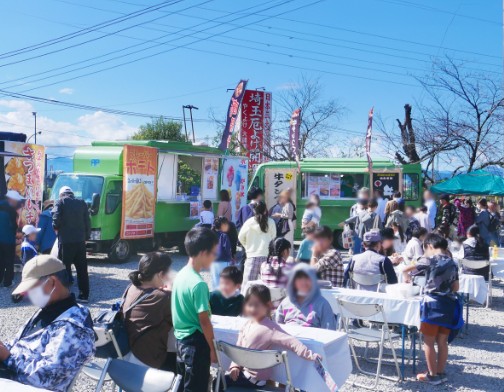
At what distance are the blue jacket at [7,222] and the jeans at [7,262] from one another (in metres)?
0.09

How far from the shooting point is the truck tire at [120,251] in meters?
12.2

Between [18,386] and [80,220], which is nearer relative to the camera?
[18,386]

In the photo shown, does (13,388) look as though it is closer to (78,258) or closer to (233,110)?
(78,258)

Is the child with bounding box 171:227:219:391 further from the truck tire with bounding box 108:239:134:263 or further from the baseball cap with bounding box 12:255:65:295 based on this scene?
the truck tire with bounding box 108:239:134:263

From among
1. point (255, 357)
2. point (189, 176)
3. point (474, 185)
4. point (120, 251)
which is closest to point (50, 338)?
point (255, 357)

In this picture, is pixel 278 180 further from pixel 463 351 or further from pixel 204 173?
pixel 463 351

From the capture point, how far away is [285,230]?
32.1 ft

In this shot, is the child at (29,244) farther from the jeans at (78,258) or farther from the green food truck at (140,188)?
the green food truck at (140,188)

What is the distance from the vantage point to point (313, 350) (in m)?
3.86

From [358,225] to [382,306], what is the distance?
13.5ft

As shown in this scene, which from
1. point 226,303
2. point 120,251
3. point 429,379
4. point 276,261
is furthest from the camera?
point 120,251

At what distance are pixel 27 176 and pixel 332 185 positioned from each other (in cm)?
794

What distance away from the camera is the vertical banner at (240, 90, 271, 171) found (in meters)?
23.1

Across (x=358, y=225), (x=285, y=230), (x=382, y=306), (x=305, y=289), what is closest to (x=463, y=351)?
(x=382, y=306)
